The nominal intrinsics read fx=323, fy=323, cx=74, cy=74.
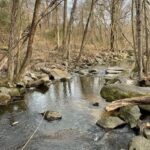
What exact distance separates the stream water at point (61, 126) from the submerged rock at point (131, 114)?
1.08ft

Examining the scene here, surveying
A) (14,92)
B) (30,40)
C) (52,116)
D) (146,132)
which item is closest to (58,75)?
(30,40)

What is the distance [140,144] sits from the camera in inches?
294

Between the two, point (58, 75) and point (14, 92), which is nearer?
point (14, 92)

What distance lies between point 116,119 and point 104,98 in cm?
310

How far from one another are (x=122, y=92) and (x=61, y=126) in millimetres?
2821

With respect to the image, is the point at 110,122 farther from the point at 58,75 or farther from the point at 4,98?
the point at 58,75

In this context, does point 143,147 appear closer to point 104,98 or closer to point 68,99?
point 104,98

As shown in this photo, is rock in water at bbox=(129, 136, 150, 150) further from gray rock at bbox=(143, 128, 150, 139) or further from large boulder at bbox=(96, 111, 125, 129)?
large boulder at bbox=(96, 111, 125, 129)

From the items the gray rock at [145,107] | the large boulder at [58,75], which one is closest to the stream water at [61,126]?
the gray rock at [145,107]

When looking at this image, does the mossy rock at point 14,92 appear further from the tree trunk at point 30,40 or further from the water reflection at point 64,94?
the tree trunk at point 30,40

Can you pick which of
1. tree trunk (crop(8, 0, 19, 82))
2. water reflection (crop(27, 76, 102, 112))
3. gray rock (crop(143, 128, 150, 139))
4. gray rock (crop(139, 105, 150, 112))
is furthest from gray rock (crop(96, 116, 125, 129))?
tree trunk (crop(8, 0, 19, 82))

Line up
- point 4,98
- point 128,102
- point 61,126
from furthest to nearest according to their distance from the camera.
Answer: point 4,98 < point 128,102 < point 61,126

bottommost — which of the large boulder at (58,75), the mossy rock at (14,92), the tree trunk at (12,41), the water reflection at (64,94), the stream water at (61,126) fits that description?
the stream water at (61,126)

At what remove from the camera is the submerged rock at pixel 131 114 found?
9472 millimetres
